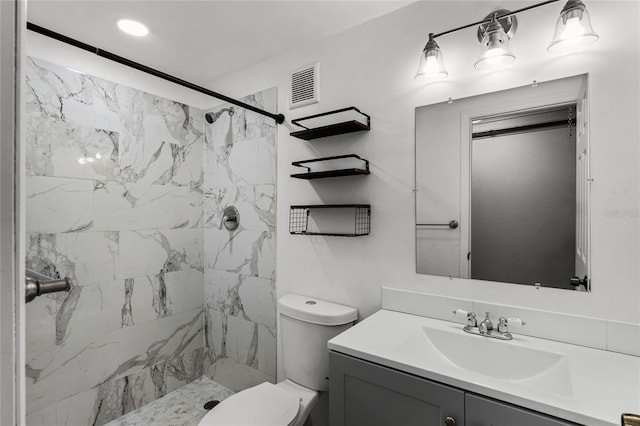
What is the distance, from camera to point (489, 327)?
1.28 m

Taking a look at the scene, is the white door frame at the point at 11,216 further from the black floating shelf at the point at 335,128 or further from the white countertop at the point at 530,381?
the black floating shelf at the point at 335,128

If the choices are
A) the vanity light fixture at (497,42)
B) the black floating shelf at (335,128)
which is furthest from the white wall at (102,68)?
the vanity light fixture at (497,42)

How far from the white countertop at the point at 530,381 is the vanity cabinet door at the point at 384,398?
0.10 feet

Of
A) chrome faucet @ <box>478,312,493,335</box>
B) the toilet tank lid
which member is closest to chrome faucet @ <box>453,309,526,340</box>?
chrome faucet @ <box>478,312,493,335</box>

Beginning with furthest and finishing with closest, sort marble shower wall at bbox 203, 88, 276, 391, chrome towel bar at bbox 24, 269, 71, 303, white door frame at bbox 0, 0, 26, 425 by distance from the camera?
marble shower wall at bbox 203, 88, 276, 391 → chrome towel bar at bbox 24, 269, 71, 303 → white door frame at bbox 0, 0, 26, 425

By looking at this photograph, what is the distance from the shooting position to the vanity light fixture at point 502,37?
3.66ft

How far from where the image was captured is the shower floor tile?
201 cm

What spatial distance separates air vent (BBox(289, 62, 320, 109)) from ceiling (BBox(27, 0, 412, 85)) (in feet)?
0.54

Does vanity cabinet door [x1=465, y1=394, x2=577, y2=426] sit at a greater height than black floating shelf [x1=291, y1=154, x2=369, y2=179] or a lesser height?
lesser

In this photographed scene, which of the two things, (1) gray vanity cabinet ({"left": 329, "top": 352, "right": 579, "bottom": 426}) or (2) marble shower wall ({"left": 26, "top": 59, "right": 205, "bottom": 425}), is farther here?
(2) marble shower wall ({"left": 26, "top": 59, "right": 205, "bottom": 425})

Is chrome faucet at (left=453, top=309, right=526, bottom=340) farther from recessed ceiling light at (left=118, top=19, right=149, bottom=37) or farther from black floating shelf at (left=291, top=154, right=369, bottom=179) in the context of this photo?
recessed ceiling light at (left=118, top=19, right=149, bottom=37)

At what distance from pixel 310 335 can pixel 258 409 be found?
0.39 meters

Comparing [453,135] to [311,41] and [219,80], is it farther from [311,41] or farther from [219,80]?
[219,80]

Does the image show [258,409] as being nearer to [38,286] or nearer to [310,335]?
[310,335]
